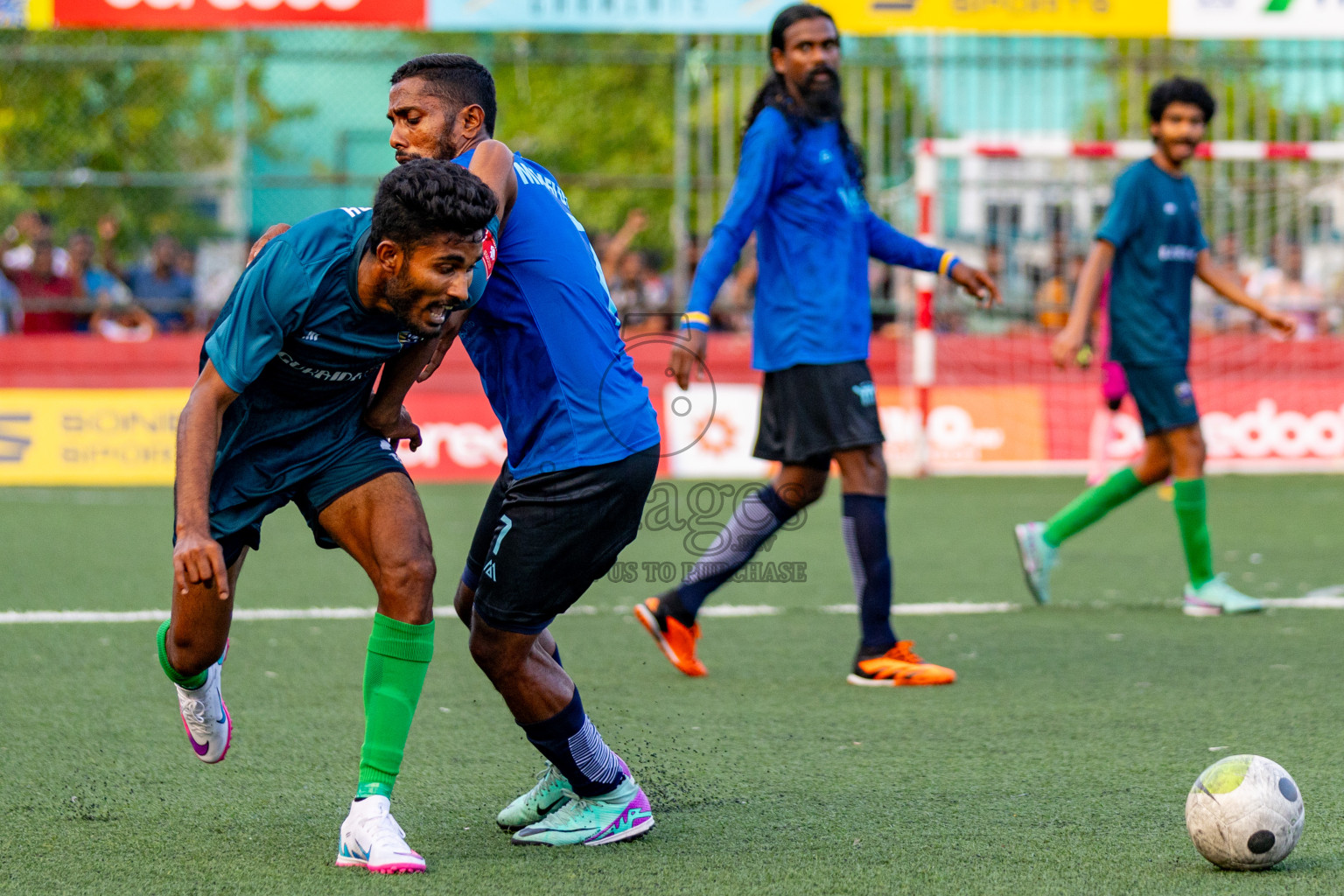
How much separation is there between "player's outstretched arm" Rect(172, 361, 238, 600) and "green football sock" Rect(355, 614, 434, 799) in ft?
1.23

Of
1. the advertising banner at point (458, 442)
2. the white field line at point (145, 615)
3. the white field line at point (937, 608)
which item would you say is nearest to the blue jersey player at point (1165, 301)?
the white field line at point (937, 608)

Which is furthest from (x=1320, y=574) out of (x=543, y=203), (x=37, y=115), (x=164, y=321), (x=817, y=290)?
(x=37, y=115)

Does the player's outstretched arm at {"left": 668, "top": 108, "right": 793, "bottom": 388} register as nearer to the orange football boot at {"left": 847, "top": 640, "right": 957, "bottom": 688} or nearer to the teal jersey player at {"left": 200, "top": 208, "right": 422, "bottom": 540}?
the orange football boot at {"left": 847, "top": 640, "right": 957, "bottom": 688}

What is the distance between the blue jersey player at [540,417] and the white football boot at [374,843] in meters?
0.36

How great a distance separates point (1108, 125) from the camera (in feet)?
47.9

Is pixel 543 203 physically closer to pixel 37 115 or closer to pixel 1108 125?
pixel 1108 125

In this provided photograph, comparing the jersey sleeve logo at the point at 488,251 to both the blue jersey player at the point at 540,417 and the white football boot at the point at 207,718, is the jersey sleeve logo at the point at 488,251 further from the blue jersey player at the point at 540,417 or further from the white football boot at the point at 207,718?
the white football boot at the point at 207,718

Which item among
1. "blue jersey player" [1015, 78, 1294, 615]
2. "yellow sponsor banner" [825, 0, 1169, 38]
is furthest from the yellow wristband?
"yellow sponsor banner" [825, 0, 1169, 38]

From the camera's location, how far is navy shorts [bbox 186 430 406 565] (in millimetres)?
3652

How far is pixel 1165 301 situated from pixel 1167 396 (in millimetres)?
407

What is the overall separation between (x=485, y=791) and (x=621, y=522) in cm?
95

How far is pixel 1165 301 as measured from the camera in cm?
668

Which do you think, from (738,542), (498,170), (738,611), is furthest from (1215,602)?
(498,170)

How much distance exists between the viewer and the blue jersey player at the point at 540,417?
344 centimetres
